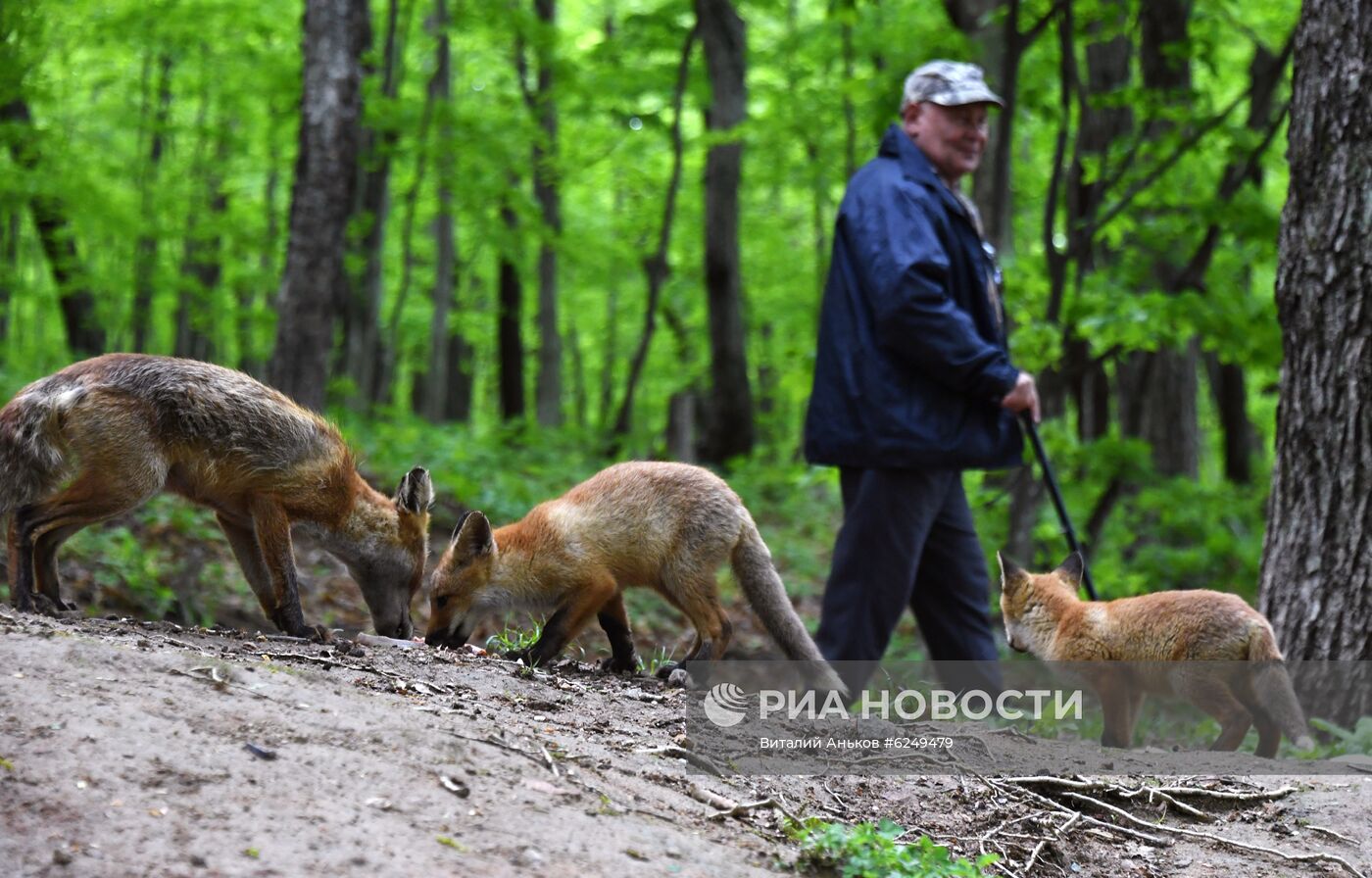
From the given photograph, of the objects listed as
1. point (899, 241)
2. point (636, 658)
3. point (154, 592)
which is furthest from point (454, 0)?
point (636, 658)

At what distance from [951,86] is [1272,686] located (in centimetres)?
381

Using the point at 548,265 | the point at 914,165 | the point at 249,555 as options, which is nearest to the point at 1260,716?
the point at 914,165

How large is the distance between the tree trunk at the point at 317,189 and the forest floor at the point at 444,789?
6.39 meters

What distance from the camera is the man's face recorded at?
7125 mm

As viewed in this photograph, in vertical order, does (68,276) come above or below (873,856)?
above

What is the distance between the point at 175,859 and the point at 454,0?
17187mm

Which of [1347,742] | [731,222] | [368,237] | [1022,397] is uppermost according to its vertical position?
[731,222]

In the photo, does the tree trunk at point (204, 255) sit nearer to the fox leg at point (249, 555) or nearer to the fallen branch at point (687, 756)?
the fox leg at point (249, 555)

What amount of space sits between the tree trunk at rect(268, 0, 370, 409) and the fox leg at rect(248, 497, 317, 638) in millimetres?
5787

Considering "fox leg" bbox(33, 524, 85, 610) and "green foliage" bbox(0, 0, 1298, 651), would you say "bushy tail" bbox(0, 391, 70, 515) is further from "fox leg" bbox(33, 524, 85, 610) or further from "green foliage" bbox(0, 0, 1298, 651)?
"green foliage" bbox(0, 0, 1298, 651)

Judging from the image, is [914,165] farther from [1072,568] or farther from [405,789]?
[405,789]

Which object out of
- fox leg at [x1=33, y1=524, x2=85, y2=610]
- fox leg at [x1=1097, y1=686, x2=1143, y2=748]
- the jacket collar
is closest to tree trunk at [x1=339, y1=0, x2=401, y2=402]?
the jacket collar

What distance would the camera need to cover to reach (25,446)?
16.2 ft

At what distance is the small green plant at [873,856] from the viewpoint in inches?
132
